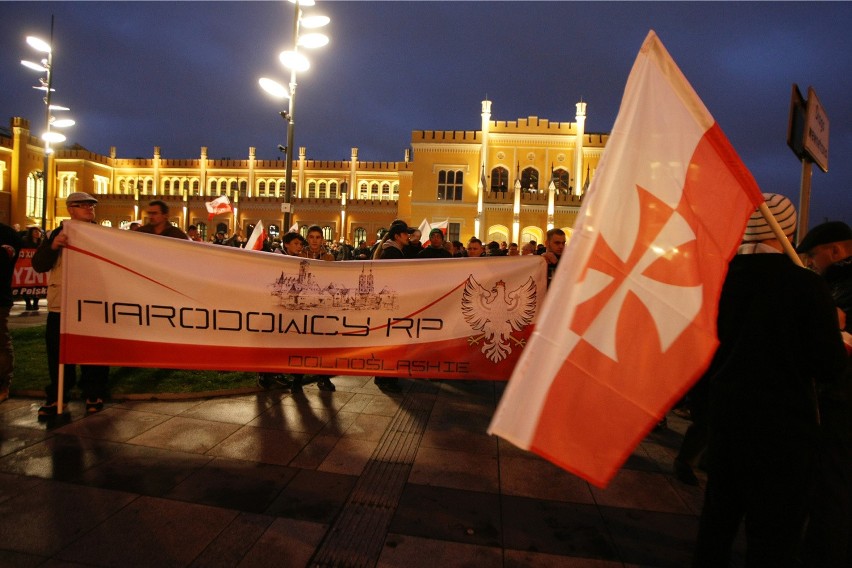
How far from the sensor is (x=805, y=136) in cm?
422

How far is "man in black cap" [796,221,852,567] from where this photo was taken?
2662 mm

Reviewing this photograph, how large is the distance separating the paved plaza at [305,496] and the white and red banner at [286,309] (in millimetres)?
679

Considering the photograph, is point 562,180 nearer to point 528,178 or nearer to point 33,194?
point 528,178

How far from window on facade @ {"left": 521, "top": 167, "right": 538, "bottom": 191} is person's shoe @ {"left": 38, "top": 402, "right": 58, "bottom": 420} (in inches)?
1682

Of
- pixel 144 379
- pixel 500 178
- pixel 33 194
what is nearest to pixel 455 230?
pixel 500 178

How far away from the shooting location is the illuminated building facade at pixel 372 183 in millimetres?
41875

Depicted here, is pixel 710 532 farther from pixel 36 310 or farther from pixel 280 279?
pixel 36 310

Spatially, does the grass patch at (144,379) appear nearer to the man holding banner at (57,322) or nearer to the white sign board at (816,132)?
the man holding banner at (57,322)

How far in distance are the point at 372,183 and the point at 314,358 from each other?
205 ft

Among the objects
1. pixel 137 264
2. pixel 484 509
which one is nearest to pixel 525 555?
pixel 484 509

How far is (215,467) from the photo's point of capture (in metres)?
3.92

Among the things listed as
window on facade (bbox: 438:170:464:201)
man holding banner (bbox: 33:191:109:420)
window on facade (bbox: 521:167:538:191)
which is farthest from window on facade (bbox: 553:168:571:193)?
man holding banner (bbox: 33:191:109:420)

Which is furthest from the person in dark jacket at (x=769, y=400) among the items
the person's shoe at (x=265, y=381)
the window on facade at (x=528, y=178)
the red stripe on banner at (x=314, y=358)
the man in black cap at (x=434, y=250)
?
the window on facade at (x=528, y=178)

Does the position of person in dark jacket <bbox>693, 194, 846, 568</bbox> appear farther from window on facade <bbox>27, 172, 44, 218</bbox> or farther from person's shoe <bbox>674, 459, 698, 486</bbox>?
window on facade <bbox>27, 172, 44, 218</bbox>
